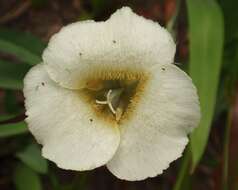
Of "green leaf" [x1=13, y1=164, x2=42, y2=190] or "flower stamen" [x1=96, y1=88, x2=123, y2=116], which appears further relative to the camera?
"green leaf" [x1=13, y1=164, x2=42, y2=190]

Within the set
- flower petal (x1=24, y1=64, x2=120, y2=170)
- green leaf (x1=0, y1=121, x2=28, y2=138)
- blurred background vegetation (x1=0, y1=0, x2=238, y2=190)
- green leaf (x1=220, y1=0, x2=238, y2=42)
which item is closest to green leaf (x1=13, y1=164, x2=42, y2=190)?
blurred background vegetation (x1=0, y1=0, x2=238, y2=190)

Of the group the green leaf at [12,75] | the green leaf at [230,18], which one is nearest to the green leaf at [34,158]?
the green leaf at [12,75]

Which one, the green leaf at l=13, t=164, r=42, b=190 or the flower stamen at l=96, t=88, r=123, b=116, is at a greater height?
the flower stamen at l=96, t=88, r=123, b=116

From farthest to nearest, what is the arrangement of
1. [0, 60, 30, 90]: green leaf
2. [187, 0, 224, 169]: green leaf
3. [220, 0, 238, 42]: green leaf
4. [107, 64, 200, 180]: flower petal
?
1. [220, 0, 238, 42]: green leaf
2. [0, 60, 30, 90]: green leaf
3. [187, 0, 224, 169]: green leaf
4. [107, 64, 200, 180]: flower petal

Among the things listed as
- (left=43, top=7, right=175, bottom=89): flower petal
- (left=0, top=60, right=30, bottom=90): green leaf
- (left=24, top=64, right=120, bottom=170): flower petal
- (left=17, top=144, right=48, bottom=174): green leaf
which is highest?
(left=43, top=7, right=175, bottom=89): flower petal

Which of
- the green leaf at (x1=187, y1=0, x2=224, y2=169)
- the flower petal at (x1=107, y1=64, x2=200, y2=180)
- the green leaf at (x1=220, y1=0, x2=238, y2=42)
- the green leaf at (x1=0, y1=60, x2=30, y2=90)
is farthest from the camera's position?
the green leaf at (x1=220, y1=0, x2=238, y2=42)

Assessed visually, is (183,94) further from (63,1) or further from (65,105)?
(63,1)

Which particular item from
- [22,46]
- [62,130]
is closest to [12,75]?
[22,46]

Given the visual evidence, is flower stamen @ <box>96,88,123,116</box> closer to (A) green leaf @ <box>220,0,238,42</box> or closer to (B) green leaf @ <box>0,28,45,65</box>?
(B) green leaf @ <box>0,28,45,65</box>
